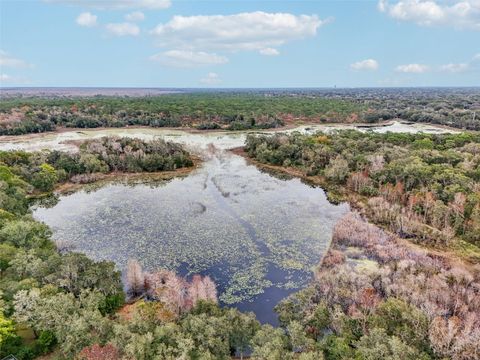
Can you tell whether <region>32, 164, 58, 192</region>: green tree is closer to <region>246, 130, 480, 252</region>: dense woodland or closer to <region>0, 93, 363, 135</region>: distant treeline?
<region>246, 130, 480, 252</region>: dense woodland

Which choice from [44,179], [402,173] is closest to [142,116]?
[44,179]

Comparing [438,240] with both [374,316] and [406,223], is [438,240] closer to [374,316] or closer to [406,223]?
[406,223]

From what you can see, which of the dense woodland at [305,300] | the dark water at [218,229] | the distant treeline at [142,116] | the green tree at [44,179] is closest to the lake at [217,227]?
the dark water at [218,229]

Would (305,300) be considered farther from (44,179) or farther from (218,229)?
(44,179)

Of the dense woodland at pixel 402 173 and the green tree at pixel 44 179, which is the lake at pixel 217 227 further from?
the dense woodland at pixel 402 173

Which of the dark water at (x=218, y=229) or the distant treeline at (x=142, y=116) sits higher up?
the distant treeline at (x=142, y=116)
